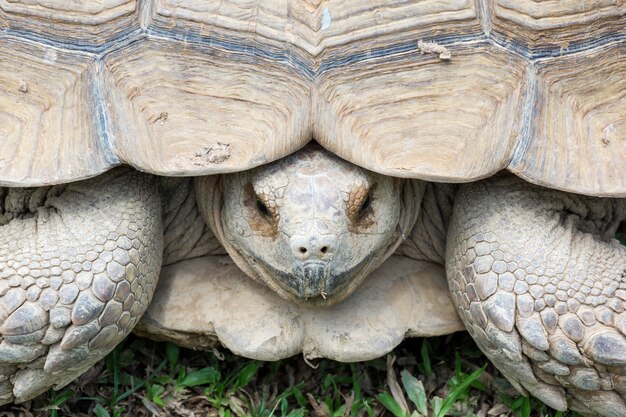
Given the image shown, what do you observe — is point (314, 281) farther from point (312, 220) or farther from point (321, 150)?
point (321, 150)

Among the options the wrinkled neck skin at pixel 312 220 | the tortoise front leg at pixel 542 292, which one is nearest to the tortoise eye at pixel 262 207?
the wrinkled neck skin at pixel 312 220

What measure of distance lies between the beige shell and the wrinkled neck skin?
0.10 metres

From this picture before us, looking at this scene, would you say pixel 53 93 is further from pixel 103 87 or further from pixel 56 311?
pixel 56 311

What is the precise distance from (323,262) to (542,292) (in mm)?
666

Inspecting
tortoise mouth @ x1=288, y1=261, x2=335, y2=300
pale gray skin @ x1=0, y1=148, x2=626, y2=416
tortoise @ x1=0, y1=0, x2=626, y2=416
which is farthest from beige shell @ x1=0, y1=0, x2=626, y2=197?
tortoise mouth @ x1=288, y1=261, x2=335, y2=300

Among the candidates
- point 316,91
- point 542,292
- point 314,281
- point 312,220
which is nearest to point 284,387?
point 314,281

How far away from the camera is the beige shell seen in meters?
2.61

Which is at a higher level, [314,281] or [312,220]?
[312,220]

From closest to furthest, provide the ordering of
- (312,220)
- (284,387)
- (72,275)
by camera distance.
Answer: (312,220) < (72,275) < (284,387)

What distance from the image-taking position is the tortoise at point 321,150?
2.62 m

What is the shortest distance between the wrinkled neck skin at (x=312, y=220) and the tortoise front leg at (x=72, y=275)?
292 mm

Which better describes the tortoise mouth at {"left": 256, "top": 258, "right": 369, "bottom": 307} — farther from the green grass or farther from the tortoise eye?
the green grass

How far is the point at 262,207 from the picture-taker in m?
2.76

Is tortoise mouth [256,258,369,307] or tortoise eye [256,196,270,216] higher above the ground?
tortoise eye [256,196,270,216]
